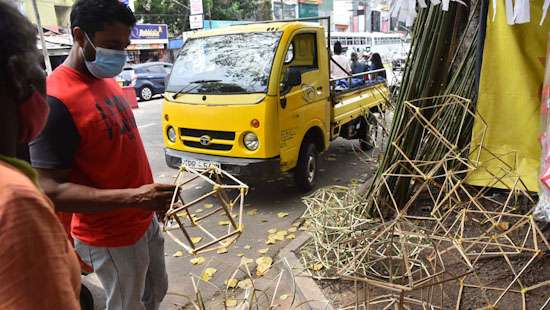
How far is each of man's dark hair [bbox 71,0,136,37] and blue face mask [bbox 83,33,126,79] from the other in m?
0.05

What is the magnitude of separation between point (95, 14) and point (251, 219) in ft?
10.7

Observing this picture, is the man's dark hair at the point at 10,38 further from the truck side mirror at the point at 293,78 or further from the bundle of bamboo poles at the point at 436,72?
the truck side mirror at the point at 293,78

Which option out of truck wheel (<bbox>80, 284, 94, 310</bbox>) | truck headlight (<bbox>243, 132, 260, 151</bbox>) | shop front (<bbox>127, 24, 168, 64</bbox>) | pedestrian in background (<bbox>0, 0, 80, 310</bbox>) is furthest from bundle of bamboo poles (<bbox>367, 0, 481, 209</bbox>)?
shop front (<bbox>127, 24, 168, 64</bbox>)

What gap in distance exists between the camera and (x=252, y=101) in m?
4.66

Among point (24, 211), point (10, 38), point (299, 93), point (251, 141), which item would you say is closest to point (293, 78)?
point (299, 93)

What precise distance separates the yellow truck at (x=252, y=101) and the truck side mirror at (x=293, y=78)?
0.04ft

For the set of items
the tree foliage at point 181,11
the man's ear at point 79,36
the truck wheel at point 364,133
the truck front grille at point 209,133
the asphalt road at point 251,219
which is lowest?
the asphalt road at point 251,219

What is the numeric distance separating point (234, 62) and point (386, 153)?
2402 mm

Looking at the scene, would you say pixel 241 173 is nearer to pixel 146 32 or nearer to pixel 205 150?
pixel 205 150

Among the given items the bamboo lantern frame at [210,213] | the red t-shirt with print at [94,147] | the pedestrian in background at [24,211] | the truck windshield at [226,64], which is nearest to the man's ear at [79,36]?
the red t-shirt with print at [94,147]

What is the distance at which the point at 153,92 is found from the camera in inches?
656

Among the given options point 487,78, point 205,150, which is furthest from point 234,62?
point 487,78

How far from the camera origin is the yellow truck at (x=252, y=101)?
4.67 m

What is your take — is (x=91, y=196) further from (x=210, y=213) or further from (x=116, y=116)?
(x=210, y=213)
